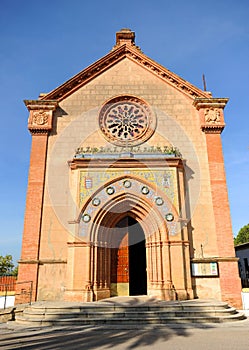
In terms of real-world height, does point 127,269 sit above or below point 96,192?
below

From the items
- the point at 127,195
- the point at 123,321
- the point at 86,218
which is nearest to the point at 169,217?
the point at 127,195

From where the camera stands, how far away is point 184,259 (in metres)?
13.2

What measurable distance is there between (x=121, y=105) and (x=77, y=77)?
312 centimetres

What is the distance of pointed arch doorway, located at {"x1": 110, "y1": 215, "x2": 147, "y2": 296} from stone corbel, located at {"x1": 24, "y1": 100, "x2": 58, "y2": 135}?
6686 mm

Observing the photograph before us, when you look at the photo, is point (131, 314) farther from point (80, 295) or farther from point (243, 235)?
point (243, 235)

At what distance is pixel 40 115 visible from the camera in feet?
52.6

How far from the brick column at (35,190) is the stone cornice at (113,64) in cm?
105

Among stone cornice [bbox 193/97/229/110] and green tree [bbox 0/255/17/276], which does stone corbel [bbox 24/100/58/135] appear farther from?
green tree [bbox 0/255/17/276]

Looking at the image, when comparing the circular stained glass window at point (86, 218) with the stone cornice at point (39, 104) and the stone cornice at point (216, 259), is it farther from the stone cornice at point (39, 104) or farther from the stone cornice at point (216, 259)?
the stone cornice at point (39, 104)

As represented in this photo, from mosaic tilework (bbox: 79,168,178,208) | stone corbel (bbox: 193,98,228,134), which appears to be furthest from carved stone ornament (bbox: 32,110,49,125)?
stone corbel (bbox: 193,98,228,134)

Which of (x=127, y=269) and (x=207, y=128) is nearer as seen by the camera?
(x=127, y=269)

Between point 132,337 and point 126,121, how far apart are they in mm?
11732

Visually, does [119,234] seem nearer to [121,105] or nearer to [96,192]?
[96,192]

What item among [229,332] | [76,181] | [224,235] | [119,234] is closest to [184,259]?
[224,235]
